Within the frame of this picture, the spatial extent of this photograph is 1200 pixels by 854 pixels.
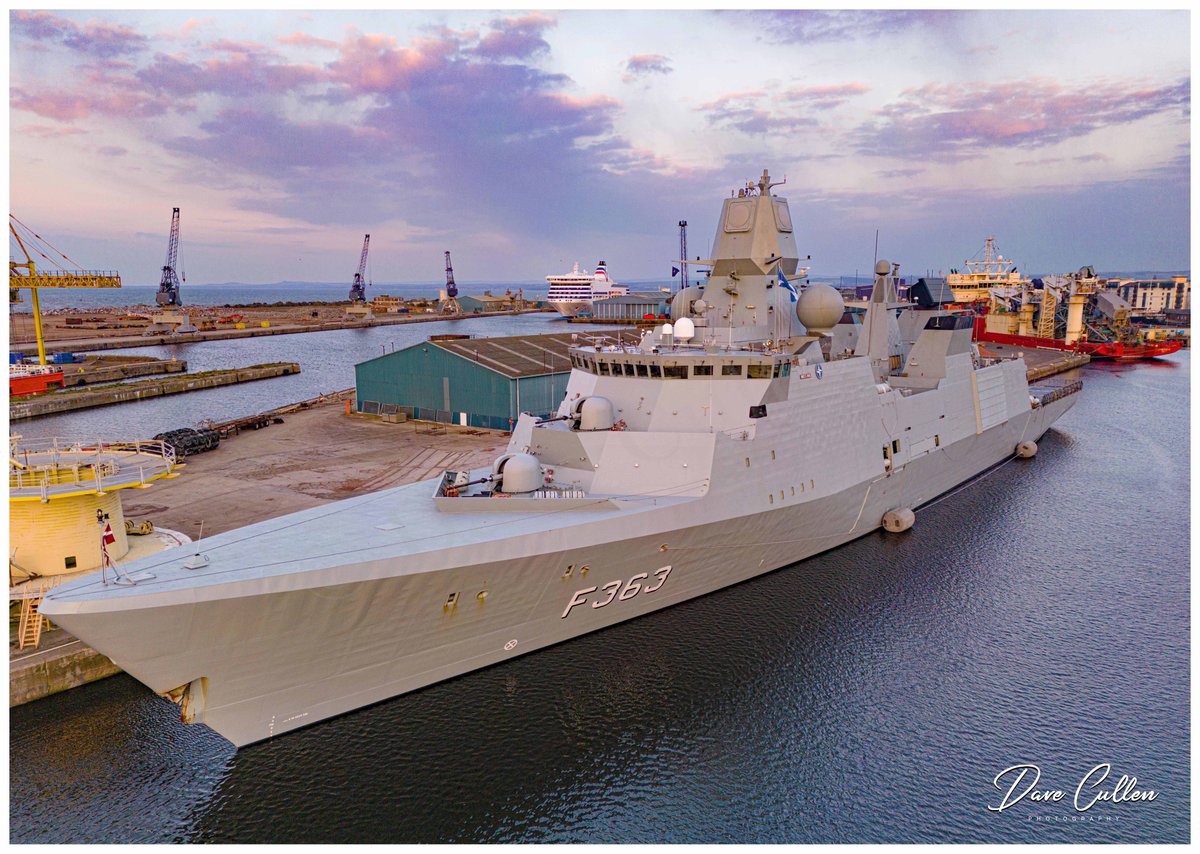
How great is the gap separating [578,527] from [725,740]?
4.29 m

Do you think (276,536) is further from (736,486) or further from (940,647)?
(940,647)

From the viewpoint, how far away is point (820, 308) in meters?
19.5

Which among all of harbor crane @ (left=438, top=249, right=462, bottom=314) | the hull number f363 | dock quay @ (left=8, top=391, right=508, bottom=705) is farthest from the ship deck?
harbor crane @ (left=438, top=249, right=462, bottom=314)

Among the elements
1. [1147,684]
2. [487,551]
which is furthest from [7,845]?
[1147,684]

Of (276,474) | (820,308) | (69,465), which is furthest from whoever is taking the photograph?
(276,474)

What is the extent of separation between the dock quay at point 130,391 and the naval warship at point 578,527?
3208 cm

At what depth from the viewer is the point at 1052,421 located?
116 feet

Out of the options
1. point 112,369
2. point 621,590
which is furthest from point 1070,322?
point 112,369

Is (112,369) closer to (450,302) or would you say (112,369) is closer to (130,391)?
(130,391)

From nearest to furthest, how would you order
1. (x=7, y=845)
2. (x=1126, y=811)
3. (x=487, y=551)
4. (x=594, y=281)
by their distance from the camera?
(x=7, y=845)
(x=1126, y=811)
(x=487, y=551)
(x=594, y=281)

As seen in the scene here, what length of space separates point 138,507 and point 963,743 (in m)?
21.5
